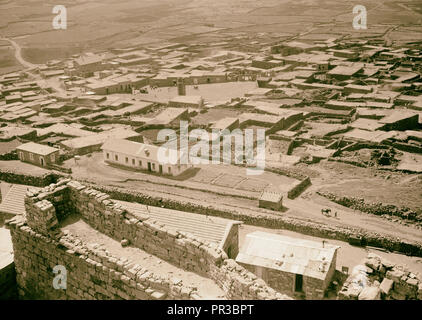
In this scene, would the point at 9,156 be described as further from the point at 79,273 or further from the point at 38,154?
the point at 79,273

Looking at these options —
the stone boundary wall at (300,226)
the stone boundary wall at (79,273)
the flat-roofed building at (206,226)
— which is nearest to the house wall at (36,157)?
the stone boundary wall at (300,226)

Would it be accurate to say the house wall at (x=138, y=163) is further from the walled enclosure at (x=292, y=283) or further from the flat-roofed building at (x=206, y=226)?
the walled enclosure at (x=292, y=283)

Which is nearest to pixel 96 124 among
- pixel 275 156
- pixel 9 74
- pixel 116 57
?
pixel 275 156

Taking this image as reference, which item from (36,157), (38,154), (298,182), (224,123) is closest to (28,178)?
(38,154)

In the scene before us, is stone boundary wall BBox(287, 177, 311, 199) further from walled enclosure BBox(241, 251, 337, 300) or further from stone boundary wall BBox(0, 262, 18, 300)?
stone boundary wall BBox(0, 262, 18, 300)

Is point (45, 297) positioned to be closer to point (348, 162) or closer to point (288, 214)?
point (288, 214)

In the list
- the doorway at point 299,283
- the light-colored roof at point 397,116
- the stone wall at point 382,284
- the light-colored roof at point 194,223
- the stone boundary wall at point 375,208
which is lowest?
the stone boundary wall at point 375,208

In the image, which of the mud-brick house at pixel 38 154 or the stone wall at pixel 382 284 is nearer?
the stone wall at pixel 382 284
